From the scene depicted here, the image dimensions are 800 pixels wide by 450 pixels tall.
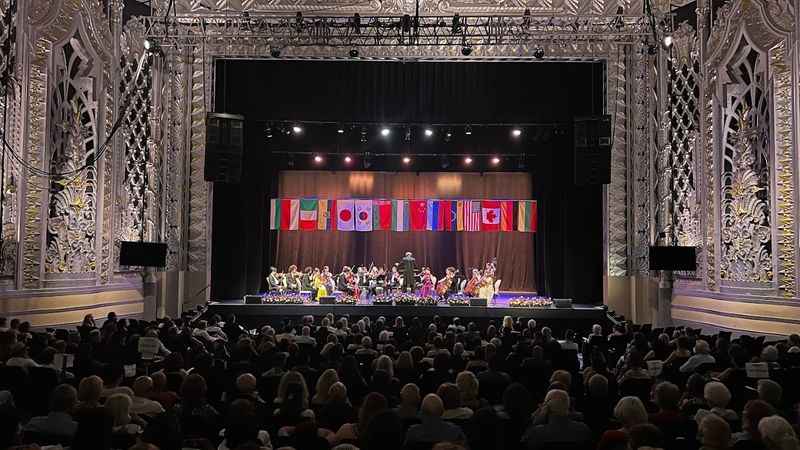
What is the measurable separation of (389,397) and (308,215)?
17.9 meters

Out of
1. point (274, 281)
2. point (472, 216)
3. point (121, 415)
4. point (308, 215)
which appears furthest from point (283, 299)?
point (121, 415)

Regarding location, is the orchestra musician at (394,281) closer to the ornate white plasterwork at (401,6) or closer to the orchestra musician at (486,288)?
the orchestra musician at (486,288)

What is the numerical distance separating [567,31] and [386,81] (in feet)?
20.4

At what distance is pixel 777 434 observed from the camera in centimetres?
516

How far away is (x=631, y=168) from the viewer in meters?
22.0

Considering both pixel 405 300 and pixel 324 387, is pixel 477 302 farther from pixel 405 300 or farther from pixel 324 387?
pixel 324 387

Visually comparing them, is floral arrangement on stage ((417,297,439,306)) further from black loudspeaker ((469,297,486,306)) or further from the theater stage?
black loudspeaker ((469,297,486,306))

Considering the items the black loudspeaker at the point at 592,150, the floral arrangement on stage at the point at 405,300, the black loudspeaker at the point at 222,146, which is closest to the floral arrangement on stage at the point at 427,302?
the floral arrangement on stage at the point at 405,300

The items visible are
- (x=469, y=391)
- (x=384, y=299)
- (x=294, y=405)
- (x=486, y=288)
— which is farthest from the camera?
(x=486, y=288)

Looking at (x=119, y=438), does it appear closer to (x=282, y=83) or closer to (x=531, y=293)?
(x=282, y=83)

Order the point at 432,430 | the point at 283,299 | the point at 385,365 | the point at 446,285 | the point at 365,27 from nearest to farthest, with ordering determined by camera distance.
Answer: the point at 432,430 → the point at 385,365 → the point at 365,27 → the point at 283,299 → the point at 446,285

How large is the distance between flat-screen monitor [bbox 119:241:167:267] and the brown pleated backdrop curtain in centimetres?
868

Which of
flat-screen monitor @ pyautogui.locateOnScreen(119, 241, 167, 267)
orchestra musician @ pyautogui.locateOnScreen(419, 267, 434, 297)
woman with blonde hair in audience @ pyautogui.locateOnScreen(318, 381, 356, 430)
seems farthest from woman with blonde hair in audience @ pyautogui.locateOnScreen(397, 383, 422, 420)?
orchestra musician @ pyautogui.locateOnScreen(419, 267, 434, 297)

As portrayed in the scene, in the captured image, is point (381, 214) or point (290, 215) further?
point (381, 214)
